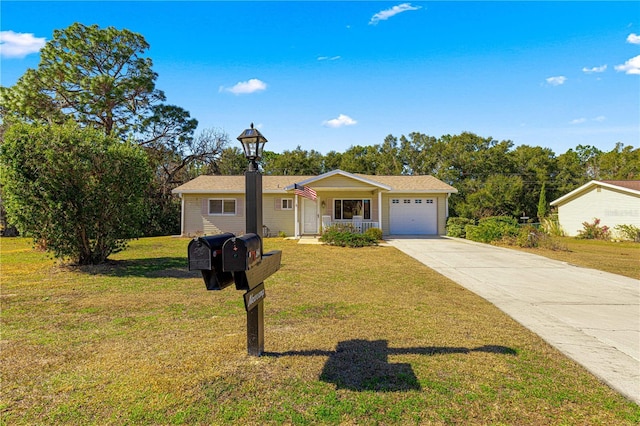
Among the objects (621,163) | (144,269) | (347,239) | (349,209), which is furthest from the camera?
(621,163)

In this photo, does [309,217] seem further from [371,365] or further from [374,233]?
[371,365]

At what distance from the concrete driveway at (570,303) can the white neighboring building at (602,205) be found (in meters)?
11.2

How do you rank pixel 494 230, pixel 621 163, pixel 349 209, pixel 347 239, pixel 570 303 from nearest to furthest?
1. pixel 570 303
2. pixel 347 239
3. pixel 494 230
4. pixel 349 209
5. pixel 621 163

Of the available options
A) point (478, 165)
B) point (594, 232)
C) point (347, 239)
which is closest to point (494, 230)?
point (347, 239)

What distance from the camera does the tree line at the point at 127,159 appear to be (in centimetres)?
812

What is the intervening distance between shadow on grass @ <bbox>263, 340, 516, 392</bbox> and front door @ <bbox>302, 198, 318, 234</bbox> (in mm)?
15914

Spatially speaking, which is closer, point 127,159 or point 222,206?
point 127,159

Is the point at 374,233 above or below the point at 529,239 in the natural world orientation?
above

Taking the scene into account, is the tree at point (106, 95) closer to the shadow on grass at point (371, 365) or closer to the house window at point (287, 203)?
the house window at point (287, 203)

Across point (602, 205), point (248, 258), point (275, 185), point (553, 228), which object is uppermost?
point (275, 185)

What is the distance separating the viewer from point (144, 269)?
893 centimetres

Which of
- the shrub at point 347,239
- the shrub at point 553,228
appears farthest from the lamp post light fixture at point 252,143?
the shrub at point 553,228

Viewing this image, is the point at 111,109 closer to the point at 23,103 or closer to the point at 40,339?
the point at 23,103

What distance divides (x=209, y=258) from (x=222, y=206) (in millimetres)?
17484
